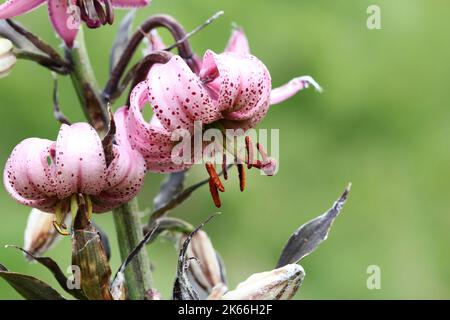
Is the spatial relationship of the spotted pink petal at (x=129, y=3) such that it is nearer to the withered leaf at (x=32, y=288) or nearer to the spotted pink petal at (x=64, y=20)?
the spotted pink petal at (x=64, y=20)

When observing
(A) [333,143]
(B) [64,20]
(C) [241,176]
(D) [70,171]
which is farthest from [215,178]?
(A) [333,143]

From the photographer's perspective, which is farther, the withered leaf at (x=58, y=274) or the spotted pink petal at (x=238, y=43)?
the spotted pink petal at (x=238, y=43)

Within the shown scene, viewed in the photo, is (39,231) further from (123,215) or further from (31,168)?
(31,168)

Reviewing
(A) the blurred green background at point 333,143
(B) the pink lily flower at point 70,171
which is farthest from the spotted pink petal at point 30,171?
(A) the blurred green background at point 333,143

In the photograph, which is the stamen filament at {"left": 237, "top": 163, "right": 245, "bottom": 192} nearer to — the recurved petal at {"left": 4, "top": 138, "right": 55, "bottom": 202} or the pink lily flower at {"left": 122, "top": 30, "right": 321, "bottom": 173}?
the pink lily flower at {"left": 122, "top": 30, "right": 321, "bottom": 173}

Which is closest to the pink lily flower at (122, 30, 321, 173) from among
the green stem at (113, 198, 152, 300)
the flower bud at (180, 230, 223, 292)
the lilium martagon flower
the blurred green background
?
the lilium martagon flower

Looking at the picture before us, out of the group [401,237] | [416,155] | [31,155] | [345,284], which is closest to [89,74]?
[31,155]
